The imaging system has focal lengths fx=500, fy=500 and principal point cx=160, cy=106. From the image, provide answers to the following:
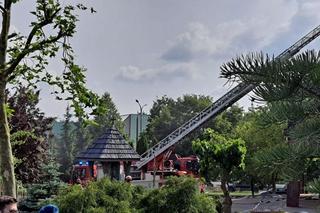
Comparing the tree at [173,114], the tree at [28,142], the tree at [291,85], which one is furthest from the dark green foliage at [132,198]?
the tree at [173,114]

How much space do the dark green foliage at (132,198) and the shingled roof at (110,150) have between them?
403 cm

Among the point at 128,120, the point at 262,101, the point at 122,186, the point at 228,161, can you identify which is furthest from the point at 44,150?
the point at 128,120

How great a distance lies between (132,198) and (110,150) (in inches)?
181

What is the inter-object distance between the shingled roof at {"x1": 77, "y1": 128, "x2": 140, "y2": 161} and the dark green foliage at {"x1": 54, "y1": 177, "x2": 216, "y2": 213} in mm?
4031

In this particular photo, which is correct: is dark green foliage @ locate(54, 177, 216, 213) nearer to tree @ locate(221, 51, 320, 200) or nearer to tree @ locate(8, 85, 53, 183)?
tree @ locate(221, 51, 320, 200)

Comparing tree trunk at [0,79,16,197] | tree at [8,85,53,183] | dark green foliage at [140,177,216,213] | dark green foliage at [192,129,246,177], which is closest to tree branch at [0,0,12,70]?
tree trunk at [0,79,16,197]

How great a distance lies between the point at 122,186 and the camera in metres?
7.98

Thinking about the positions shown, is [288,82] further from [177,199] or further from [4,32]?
[177,199]

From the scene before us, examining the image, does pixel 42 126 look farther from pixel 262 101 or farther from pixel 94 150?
pixel 262 101

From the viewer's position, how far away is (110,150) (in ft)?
41.5

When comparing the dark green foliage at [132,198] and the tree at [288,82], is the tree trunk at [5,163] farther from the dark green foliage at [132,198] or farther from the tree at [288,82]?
the tree at [288,82]

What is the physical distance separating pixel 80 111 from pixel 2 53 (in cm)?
123

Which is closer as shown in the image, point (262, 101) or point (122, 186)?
point (262, 101)

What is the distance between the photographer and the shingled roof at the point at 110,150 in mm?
12500
